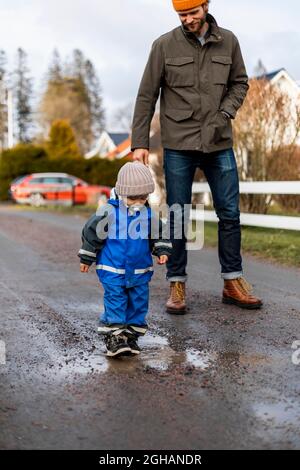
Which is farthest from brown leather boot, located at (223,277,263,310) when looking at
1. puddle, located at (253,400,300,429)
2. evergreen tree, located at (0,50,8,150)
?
evergreen tree, located at (0,50,8,150)

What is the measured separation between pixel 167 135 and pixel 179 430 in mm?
3042

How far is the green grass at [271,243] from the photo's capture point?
8.40 meters

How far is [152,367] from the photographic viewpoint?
12.8 ft

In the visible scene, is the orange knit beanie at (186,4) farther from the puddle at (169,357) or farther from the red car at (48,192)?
the red car at (48,192)

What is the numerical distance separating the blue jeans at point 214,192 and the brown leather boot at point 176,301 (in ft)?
0.21

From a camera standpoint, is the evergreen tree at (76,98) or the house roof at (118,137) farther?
the evergreen tree at (76,98)

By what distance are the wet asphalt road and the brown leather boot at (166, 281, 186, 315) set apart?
8 centimetres

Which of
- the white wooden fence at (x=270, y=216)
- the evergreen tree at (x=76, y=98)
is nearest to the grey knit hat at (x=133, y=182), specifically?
the white wooden fence at (x=270, y=216)

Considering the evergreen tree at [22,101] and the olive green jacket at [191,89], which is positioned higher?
the evergreen tree at [22,101]

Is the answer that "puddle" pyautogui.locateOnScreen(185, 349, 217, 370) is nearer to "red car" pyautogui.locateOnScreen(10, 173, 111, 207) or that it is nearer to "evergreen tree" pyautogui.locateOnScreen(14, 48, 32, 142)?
"red car" pyautogui.locateOnScreen(10, 173, 111, 207)

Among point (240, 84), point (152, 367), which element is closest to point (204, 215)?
point (240, 84)

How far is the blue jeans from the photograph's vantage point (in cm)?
554

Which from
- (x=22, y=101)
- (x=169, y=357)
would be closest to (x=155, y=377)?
(x=169, y=357)
